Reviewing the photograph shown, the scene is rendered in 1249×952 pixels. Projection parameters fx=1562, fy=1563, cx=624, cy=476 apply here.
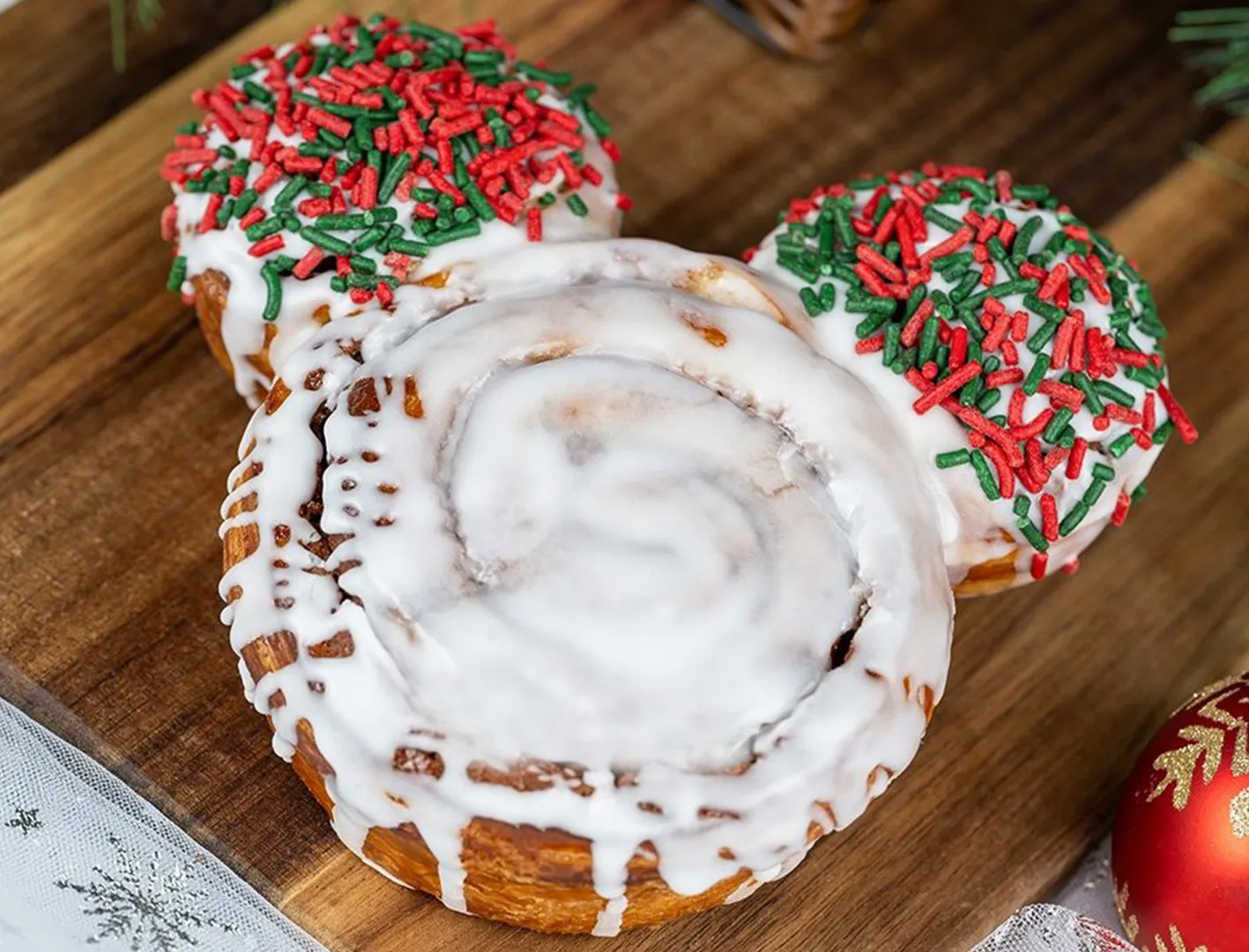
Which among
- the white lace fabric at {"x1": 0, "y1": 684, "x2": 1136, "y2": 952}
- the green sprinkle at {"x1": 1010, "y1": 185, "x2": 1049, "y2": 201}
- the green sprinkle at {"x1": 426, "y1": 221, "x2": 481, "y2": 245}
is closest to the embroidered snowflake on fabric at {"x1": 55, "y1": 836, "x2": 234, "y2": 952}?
the white lace fabric at {"x1": 0, "y1": 684, "x2": 1136, "y2": 952}

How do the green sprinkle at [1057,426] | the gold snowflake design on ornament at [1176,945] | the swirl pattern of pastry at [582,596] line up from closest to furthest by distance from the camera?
the swirl pattern of pastry at [582,596]
the gold snowflake design on ornament at [1176,945]
the green sprinkle at [1057,426]

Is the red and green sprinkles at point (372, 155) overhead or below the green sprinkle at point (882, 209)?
overhead

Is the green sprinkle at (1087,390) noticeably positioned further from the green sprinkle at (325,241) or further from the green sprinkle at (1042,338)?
the green sprinkle at (325,241)

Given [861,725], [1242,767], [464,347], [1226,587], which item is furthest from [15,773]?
[1226,587]

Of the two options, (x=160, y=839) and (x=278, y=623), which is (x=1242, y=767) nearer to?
(x=278, y=623)

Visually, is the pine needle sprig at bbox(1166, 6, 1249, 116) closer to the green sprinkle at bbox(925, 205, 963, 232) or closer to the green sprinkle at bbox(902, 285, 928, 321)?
the green sprinkle at bbox(925, 205, 963, 232)

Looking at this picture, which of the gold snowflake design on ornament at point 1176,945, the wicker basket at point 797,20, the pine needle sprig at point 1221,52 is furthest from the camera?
the wicker basket at point 797,20

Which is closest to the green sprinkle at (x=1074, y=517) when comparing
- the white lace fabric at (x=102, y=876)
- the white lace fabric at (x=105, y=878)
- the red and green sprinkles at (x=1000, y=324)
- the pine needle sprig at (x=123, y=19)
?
the red and green sprinkles at (x=1000, y=324)

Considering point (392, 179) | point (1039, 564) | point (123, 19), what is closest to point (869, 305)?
point (1039, 564)
